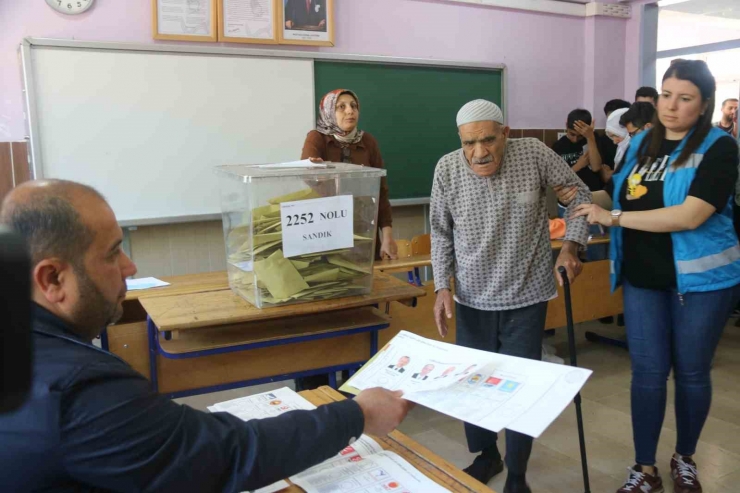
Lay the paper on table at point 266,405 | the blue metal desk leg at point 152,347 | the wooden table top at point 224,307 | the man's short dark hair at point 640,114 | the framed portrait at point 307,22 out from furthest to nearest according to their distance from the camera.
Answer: the framed portrait at point 307,22, the man's short dark hair at point 640,114, the blue metal desk leg at point 152,347, the wooden table top at point 224,307, the paper on table at point 266,405

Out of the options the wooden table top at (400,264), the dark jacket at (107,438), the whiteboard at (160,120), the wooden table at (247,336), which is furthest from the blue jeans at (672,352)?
the whiteboard at (160,120)

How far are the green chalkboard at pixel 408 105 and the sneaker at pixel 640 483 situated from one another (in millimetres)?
2858

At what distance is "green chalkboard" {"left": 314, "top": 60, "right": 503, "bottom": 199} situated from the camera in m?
4.46

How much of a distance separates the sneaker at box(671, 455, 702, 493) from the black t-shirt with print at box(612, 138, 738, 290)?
67cm

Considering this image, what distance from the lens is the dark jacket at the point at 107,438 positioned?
749 millimetres

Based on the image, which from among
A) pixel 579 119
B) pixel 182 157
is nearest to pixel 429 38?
pixel 579 119

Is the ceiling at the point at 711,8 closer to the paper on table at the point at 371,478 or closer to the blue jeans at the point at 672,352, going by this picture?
the blue jeans at the point at 672,352

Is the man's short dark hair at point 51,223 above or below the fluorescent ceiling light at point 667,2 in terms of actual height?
below

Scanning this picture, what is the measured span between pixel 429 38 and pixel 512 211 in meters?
3.08

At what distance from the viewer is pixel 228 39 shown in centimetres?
397

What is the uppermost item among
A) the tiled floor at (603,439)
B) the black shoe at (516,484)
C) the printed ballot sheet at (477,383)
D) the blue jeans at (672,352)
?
the printed ballot sheet at (477,383)

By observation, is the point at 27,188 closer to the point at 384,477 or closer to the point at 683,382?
the point at 384,477

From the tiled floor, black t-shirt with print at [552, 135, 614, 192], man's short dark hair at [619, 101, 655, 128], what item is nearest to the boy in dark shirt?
black t-shirt with print at [552, 135, 614, 192]

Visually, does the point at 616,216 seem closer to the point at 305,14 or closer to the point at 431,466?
the point at 431,466
